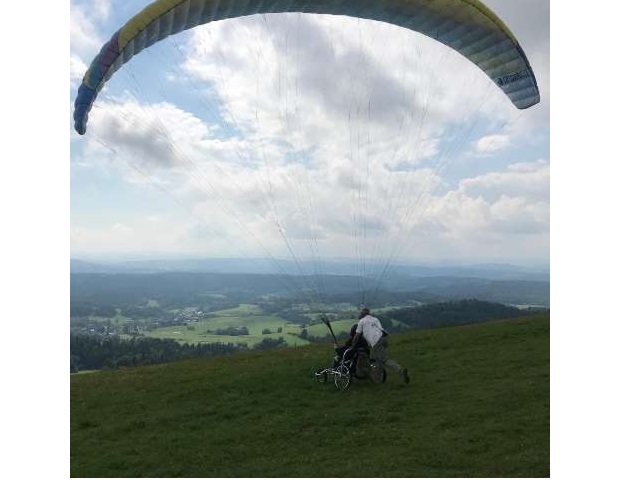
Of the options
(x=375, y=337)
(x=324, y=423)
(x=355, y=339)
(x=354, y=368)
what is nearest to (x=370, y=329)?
(x=375, y=337)

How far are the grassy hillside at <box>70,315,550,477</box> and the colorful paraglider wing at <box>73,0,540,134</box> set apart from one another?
26.2 ft

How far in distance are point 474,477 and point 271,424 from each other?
16.7 ft

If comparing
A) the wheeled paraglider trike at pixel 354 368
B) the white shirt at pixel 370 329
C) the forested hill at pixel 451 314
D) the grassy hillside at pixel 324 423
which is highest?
the white shirt at pixel 370 329

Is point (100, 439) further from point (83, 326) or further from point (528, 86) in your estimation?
point (83, 326)

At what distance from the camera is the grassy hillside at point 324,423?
31.3ft

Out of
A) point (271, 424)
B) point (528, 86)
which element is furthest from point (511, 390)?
point (528, 86)

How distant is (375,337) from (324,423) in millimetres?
3083

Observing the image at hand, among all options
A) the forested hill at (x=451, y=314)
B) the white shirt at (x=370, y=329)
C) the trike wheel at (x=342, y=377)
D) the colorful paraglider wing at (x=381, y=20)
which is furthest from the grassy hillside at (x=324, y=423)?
the forested hill at (x=451, y=314)

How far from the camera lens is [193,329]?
130 m

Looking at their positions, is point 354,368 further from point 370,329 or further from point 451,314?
point 451,314

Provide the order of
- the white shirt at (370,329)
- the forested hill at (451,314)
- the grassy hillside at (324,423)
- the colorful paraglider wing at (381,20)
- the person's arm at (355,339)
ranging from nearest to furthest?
the grassy hillside at (324,423)
the colorful paraglider wing at (381,20)
the white shirt at (370,329)
the person's arm at (355,339)
the forested hill at (451,314)

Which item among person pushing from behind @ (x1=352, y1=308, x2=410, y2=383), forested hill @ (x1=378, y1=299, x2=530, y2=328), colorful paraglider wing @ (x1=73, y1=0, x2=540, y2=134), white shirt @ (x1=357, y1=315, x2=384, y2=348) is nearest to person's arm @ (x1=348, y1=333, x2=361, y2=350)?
person pushing from behind @ (x1=352, y1=308, x2=410, y2=383)

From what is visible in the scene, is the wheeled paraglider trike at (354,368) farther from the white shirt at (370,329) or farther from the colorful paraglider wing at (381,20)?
the colorful paraglider wing at (381,20)

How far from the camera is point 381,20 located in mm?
15039
